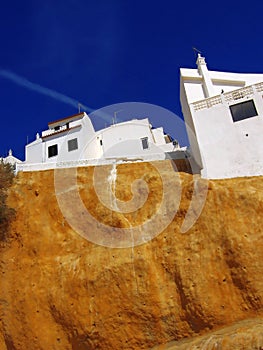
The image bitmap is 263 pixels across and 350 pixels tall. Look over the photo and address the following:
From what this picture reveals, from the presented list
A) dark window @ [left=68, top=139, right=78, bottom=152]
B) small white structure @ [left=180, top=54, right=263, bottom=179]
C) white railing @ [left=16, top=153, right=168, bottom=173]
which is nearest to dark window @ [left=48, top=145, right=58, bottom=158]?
dark window @ [left=68, top=139, right=78, bottom=152]

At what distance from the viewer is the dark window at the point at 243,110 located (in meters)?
24.2

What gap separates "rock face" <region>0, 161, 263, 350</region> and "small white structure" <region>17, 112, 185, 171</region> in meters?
15.4

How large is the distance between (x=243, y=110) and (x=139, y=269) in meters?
12.8

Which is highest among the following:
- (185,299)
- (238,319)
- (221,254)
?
(221,254)

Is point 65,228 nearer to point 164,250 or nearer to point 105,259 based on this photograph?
point 105,259

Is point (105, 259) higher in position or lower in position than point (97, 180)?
lower

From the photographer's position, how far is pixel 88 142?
40.2 meters

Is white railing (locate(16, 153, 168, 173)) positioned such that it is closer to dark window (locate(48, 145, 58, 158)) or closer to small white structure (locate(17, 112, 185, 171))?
small white structure (locate(17, 112, 185, 171))

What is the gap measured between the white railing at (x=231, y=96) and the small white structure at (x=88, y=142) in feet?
39.0

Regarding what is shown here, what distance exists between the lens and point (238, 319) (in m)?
17.2

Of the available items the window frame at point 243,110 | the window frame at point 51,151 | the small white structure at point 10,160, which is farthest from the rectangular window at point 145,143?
the window frame at point 243,110

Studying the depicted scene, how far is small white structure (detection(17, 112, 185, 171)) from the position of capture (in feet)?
128

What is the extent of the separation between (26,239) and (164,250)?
8.67 meters

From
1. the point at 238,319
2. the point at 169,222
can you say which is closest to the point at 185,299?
the point at 238,319
